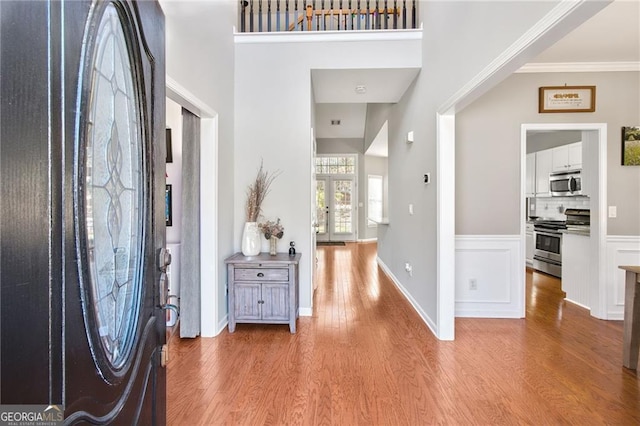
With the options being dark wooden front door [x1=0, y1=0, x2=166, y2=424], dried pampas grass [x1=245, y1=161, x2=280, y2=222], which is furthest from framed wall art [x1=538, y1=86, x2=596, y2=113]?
dark wooden front door [x1=0, y1=0, x2=166, y2=424]

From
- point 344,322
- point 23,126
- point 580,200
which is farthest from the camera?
point 580,200

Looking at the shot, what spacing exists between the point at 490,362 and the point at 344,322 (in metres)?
1.34

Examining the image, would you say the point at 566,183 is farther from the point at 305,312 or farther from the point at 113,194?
the point at 113,194

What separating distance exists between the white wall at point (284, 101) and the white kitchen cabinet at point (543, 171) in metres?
3.48

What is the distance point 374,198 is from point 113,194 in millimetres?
9263

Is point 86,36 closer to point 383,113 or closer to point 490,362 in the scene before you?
point 490,362

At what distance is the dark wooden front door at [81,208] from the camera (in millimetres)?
489

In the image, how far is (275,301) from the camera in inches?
115

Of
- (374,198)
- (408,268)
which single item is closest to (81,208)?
(408,268)

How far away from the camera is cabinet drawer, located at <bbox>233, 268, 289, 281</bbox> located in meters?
2.90

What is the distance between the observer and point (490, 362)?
2.37 meters

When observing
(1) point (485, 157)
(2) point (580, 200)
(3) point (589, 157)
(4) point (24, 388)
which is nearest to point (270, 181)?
A: (1) point (485, 157)

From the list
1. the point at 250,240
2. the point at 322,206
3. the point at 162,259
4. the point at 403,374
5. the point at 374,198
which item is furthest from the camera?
the point at 374,198

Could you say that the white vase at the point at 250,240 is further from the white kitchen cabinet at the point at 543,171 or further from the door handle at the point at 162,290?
the white kitchen cabinet at the point at 543,171
